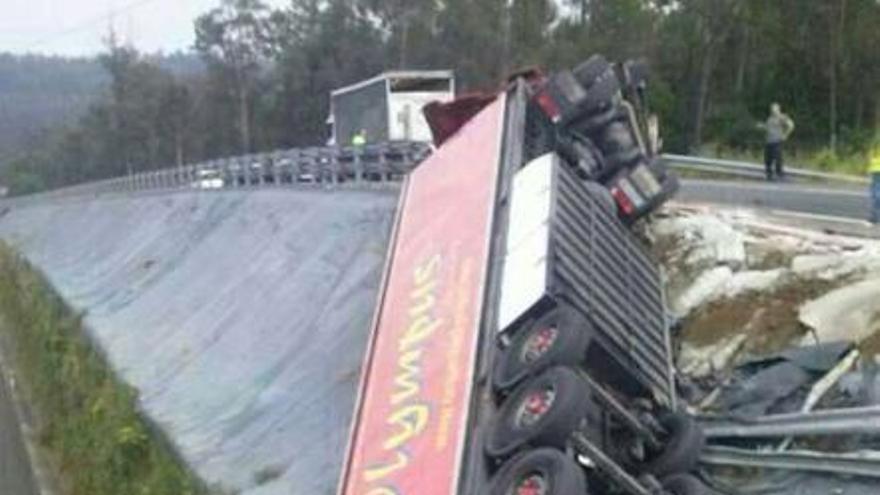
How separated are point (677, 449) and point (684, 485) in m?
0.32

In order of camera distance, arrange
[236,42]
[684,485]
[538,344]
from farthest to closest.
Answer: [236,42] < [538,344] < [684,485]

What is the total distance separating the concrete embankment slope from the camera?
33.1 ft

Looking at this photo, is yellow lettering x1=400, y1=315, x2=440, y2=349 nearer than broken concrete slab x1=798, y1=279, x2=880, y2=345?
No

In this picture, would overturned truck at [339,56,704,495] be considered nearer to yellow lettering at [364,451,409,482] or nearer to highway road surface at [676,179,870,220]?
yellow lettering at [364,451,409,482]

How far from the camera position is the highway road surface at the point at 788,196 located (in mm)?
16875

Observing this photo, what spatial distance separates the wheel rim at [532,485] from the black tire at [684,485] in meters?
1.04

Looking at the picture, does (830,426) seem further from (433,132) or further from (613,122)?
(433,132)

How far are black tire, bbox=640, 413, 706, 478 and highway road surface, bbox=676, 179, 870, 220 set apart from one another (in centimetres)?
805

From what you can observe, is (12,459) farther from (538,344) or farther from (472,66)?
(472,66)

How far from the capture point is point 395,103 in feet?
121

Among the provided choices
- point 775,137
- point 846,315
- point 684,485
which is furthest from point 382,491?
point 775,137

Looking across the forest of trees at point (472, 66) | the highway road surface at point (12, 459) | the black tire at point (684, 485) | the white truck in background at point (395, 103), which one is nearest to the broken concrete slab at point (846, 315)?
the black tire at point (684, 485)

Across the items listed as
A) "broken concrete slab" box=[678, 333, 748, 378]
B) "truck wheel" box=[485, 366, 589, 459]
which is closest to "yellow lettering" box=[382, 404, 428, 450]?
"truck wheel" box=[485, 366, 589, 459]

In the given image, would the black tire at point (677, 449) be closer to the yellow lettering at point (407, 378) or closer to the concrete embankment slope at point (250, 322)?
the yellow lettering at point (407, 378)
